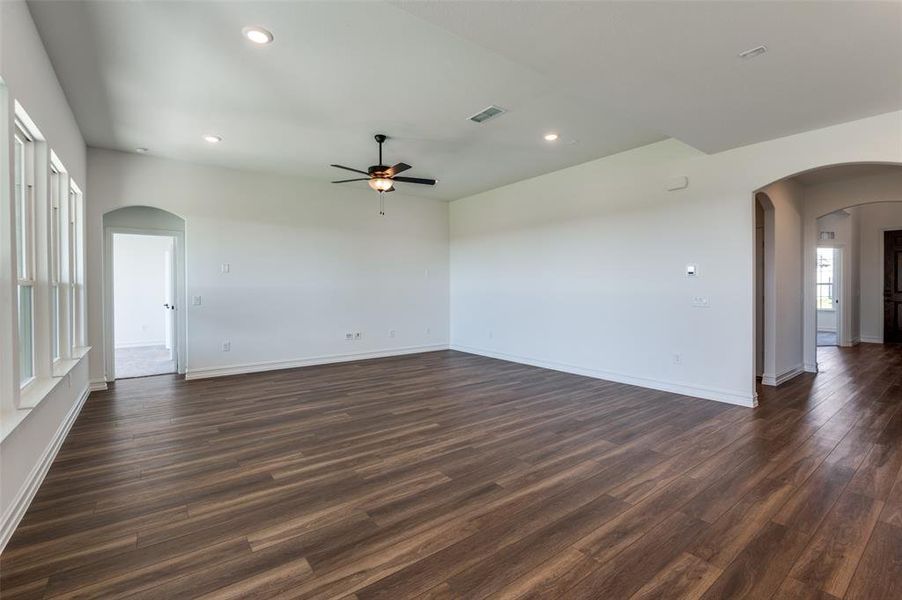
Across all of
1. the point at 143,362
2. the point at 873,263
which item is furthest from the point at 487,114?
the point at 873,263

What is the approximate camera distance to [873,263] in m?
9.02

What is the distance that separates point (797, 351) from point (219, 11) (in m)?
7.79

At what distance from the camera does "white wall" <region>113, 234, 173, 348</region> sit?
29.6ft

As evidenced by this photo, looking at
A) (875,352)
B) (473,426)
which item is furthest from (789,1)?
(875,352)

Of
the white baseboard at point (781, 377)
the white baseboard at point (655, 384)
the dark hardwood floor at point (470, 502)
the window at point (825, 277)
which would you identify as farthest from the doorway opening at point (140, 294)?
the window at point (825, 277)

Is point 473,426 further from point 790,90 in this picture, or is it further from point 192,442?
point 790,90

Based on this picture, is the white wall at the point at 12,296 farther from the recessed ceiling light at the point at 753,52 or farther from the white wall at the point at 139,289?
the white wall at the point at 139,289

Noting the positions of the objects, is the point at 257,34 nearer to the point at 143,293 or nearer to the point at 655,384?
the point at 655,384

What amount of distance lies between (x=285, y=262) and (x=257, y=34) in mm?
4303

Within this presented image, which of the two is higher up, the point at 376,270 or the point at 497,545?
the point at 376,270

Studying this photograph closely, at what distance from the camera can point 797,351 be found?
241 inches

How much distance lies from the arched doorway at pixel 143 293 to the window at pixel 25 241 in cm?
311

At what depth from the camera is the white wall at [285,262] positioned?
5738 millimetres

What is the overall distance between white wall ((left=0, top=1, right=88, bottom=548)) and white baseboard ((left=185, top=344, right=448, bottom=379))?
102 inches
